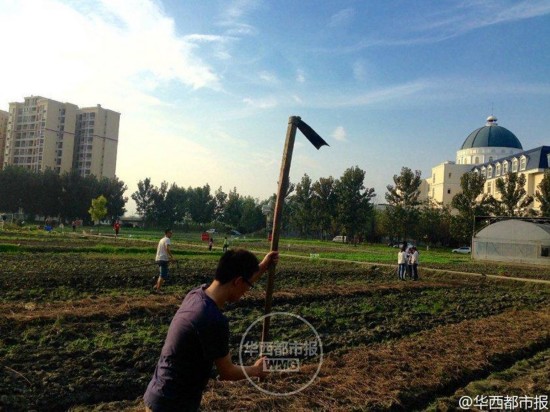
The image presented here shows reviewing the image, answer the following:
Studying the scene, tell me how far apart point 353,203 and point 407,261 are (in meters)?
44.3

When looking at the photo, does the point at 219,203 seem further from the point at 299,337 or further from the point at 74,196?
the point at 299,337

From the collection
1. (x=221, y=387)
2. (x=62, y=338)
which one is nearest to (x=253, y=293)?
(x=62, y=338)

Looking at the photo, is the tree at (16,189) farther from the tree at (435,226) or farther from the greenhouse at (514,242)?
the greenhouse at (514,242)

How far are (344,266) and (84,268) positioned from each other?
13771mm

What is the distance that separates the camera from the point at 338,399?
532 centimetres

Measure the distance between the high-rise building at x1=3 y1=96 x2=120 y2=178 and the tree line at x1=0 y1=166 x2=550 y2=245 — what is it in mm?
21460

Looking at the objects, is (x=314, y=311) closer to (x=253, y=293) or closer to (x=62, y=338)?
(x=253, y=293)

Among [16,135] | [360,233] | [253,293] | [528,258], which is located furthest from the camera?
[16,135]

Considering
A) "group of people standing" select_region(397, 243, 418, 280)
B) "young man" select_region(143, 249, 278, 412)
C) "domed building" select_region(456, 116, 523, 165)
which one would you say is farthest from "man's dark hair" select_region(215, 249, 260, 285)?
"domed building" select_region(456, 116, 523, 165)

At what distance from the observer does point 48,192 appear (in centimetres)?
7212

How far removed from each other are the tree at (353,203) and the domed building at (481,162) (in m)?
12.1

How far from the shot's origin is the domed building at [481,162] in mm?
66375

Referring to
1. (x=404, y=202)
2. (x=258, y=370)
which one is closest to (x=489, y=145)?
(x=404, y=202)

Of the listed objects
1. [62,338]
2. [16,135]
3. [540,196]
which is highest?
[16,135]
